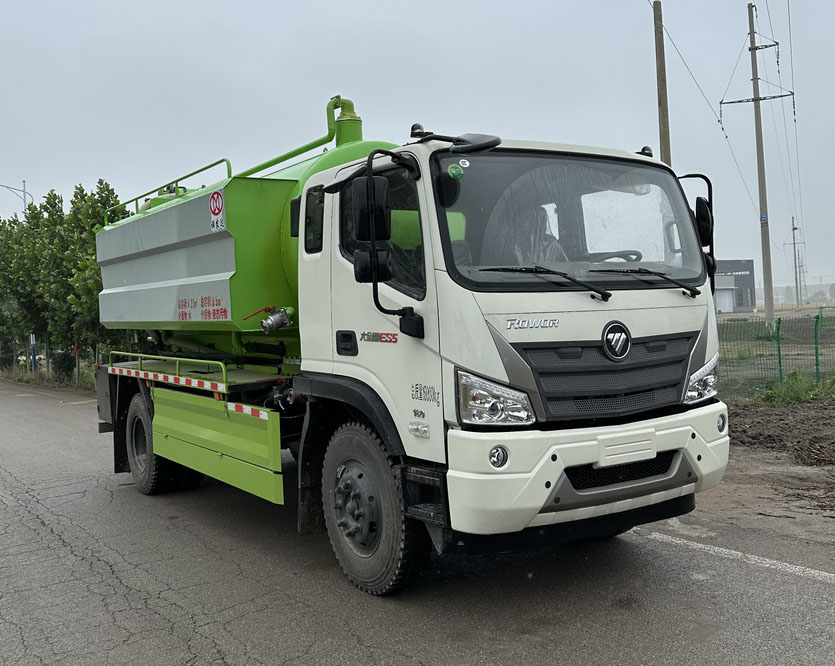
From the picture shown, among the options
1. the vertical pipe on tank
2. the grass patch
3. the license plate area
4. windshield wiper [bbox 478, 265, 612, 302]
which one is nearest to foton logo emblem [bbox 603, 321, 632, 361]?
windshield wiper [bbox 478, 265, 612, 302]

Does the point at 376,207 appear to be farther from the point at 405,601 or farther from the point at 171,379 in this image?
the point at 171,379

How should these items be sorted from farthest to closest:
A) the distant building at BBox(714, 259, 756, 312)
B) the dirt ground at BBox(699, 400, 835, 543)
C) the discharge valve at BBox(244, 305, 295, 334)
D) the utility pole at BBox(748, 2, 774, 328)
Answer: the distant building at BBox(714, 259, 756, 312)
the utility pole at BBox(748, 2, 774, 328)
the dirt ground at BBox(699, 400, 835, 543)
the discharge valve at BBox(244, 305, 295, 334)

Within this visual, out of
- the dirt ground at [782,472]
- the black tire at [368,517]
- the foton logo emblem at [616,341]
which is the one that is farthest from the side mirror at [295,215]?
the dirt ground at [782,472]

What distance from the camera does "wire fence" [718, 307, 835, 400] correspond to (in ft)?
37.9

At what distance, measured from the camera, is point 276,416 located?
5.25 m

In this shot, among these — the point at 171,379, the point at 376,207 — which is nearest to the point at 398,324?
the point at 376,207

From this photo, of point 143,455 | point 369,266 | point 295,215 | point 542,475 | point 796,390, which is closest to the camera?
point 542,475

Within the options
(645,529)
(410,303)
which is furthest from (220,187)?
(645,529)

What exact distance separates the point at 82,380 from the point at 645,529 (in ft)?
64.5

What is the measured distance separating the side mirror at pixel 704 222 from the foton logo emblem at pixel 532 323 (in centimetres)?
160

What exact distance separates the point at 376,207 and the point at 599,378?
1.43m

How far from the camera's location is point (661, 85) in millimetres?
11820

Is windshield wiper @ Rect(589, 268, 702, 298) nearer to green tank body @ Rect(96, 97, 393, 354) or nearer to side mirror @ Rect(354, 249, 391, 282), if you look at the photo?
side mirror @ Rect(354, 249, 391, 282)

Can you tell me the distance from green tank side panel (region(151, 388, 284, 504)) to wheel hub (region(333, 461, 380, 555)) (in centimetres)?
66
